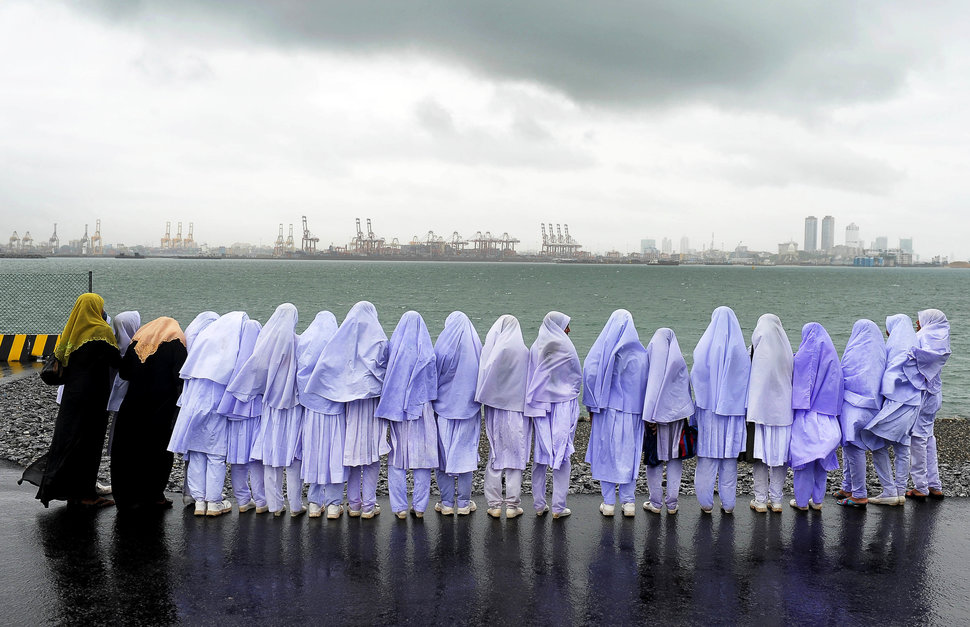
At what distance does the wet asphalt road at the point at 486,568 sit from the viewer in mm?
4223

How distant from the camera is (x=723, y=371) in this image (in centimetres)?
608

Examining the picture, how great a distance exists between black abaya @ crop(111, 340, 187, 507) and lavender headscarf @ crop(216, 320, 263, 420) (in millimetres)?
573

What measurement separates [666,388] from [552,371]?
1.01 m

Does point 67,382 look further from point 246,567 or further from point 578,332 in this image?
point 578,332

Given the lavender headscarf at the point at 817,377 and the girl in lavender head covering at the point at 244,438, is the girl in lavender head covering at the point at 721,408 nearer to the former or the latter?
the lavender headscarf at the point at 817,377

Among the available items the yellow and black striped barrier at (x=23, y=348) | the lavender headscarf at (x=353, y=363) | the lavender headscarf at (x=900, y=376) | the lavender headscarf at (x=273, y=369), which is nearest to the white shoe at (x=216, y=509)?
the lavender headscarf at (x=273, y=369)

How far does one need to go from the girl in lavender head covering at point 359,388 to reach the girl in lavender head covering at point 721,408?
2799 millimetres

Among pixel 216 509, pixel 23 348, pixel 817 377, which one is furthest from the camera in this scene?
pixel 23 348

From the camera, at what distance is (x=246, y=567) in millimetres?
4824

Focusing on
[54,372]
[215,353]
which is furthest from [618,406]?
[54,372]

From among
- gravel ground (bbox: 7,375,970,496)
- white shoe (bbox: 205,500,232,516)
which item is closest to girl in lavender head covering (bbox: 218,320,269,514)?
white shoe (bbox: 205,500,232,516)

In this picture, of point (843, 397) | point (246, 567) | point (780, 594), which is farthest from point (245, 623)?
point (843, 397)

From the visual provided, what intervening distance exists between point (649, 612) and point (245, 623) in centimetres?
244

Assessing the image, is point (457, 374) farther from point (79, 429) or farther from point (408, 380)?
point (79, 429)
